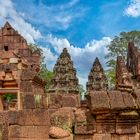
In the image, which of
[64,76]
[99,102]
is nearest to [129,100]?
[99,102]

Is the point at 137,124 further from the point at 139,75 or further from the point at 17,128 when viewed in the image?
the point at 139,75

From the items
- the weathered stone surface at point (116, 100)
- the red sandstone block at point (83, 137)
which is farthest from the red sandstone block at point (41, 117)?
the weathered stone surface at point (116, 100)

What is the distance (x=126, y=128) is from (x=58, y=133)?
1369mm

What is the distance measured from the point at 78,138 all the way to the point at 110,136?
0.62 metres

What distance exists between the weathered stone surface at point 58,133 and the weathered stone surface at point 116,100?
1.13 metres

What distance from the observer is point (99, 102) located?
5.61m

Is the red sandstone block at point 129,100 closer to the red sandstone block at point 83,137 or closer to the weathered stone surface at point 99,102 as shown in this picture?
the weathered stone surface at point 99,102

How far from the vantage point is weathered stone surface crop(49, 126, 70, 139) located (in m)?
6.10

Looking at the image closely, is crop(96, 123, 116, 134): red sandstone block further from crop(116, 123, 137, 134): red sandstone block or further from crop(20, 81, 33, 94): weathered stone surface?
crop(20, 81, 33, 94): weathered stone surface

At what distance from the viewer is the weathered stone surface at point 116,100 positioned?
5531mm

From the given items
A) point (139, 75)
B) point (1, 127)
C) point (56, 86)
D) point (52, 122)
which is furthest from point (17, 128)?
point (56, 86)

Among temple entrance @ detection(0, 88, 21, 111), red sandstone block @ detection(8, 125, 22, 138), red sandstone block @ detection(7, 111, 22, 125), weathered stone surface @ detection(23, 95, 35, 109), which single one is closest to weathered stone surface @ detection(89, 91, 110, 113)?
red sandstone block @ detection(8, 125, 22, 138)

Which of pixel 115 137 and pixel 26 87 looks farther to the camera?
pixel 26 87

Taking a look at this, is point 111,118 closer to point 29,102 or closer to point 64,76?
point 29,102
